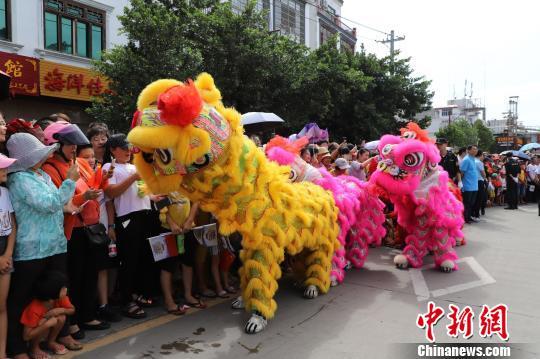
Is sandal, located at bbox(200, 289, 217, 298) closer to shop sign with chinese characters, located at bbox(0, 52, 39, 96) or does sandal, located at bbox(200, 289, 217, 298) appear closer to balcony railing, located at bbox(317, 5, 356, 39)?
shop sign with chinese characters, located at bbox(0, 52, 39, 96)

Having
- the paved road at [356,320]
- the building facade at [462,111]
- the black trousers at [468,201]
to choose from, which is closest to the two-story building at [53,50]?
the paved road at [356,320]

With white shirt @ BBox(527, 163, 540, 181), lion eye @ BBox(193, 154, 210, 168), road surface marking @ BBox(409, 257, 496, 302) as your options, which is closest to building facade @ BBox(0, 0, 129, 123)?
lion eye @ BBox(193, 154, 210, 168)

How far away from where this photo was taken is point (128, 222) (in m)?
3.73

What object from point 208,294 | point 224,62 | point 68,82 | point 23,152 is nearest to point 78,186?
point 23,152

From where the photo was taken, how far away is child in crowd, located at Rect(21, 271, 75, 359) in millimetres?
2840

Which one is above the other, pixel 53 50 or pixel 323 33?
pixel 323 33

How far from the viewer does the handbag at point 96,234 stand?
328cm

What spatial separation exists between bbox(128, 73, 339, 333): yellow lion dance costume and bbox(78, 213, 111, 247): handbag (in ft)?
2.14

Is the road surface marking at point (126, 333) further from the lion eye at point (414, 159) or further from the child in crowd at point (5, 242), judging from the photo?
the lion eye at point (414, 159)

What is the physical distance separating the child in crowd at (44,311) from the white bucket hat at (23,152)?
716mm

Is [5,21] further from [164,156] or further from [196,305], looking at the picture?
[164,156]

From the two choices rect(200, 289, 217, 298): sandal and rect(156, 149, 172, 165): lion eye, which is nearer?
rect(156, 149, 172, 165): lion eye

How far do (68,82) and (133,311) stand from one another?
901 cm

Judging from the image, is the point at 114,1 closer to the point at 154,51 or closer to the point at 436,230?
the point at 154,51
